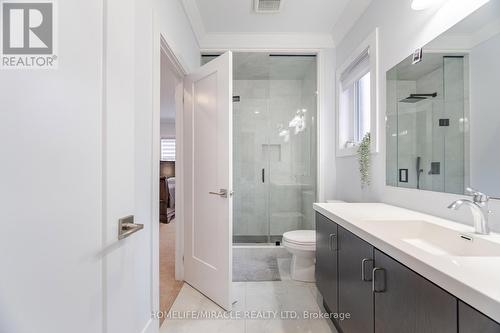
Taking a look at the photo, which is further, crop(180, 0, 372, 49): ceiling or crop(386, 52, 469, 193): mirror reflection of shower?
crop(180, 0, 372, 49): ceiling

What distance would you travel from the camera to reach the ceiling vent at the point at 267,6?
88.2 inches

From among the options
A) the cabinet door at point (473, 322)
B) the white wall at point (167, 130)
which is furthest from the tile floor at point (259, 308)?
the white wall at point (167, 130)

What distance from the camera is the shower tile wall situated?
12.2ft

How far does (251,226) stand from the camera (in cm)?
372

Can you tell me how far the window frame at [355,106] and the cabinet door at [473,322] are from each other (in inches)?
59.2

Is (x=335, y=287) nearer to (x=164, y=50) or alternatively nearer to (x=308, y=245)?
(x=308, y=245)

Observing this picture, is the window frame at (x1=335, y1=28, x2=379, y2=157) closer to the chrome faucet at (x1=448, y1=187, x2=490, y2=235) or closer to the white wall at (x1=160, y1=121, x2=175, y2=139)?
the chrome faucet at (x1=448, y1=187, x2=490, y2=235)

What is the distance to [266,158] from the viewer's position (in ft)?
12.3

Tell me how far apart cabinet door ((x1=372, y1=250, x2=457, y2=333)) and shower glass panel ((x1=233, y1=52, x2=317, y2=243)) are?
8.61 ft

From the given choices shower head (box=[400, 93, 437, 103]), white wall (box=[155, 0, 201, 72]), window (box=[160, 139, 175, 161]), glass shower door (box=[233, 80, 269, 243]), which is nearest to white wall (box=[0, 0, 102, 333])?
white wall (box=[155, 0, 201, 72])

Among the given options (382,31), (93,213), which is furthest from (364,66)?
(93,213)

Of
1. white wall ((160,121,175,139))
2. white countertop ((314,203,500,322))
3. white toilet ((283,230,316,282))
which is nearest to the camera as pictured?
white countertop ((314,203,500,322))

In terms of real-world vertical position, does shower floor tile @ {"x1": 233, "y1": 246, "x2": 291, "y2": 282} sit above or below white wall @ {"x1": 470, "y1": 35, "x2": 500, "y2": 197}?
below

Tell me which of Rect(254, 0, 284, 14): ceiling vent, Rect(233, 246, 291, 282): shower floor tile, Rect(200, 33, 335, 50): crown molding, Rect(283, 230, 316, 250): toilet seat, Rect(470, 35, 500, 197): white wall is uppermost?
Rect(254, 0, 284, 14): ceiling vent
